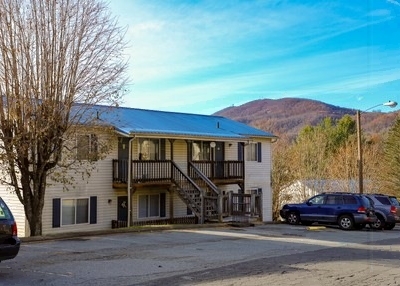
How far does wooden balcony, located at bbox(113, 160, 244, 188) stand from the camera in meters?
26.2

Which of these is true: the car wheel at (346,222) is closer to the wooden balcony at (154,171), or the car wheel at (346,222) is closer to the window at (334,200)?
the window at (334,200)

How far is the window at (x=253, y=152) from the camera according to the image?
35250 millimetres

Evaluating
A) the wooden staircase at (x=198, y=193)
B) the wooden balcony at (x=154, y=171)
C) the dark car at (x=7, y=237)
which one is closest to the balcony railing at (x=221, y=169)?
the wooden balcony at (x=154, y=171)

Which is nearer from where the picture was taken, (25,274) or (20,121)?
(25,274)

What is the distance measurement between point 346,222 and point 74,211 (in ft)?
40.7

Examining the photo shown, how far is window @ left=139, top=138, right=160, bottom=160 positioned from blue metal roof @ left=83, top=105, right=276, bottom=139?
0.83 meters

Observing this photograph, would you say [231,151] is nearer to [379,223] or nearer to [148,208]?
[148,208]

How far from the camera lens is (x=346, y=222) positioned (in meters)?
24.1

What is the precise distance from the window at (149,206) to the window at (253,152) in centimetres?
823

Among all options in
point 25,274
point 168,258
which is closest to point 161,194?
point 168,258

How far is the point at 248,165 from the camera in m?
35.0

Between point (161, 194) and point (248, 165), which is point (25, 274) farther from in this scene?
point (248, 165)

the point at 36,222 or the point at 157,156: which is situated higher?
the point at 157,156

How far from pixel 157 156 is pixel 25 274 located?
61.4 feet
